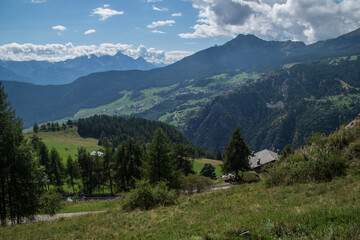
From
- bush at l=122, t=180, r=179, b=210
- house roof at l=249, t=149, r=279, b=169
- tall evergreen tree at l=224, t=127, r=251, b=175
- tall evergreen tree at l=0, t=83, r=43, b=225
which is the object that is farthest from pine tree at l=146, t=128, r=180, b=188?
house roof at l=249, t=149, r=279, b=169

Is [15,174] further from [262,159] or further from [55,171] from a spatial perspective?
[262,159]

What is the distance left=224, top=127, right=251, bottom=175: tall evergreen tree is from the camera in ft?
148

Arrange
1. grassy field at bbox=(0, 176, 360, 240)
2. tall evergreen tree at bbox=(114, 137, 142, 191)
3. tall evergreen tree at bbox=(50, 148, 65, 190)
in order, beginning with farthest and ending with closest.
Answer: tall evergreen tree at bbox=(50, 148, 65, 190), tall evergreen tree at bbox=(114, 137, 142, 191), grassy field at bbox=(0, 176, 360, 240)

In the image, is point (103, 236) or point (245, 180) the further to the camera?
point (245, 180)

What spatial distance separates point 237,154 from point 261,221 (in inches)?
1527

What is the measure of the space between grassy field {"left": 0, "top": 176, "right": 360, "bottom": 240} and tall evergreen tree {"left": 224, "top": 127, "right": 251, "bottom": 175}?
29.8 meters

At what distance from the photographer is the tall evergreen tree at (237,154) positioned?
4522 cm

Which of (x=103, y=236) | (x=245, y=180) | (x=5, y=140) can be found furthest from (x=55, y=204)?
(x=245, y=180)

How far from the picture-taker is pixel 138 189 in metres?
17.2

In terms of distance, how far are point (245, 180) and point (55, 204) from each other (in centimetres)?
3211

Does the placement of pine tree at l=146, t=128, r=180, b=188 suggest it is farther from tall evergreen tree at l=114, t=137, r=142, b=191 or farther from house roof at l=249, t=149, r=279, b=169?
house roof at l=249, t=149, r=279, b=169

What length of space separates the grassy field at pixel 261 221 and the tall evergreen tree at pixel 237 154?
29.8m

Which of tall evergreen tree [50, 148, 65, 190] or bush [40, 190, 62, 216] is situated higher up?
bush [40, 190, 62, 216]

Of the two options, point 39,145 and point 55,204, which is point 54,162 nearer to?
point 39,145
